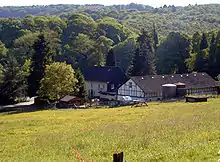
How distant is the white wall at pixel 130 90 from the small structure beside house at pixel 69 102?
409 inches

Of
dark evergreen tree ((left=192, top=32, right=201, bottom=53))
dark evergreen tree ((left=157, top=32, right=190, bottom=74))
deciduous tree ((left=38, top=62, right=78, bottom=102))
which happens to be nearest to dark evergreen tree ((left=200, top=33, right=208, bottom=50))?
dark evergreen tree ((left=192, top=32, right=201, bottom=53))

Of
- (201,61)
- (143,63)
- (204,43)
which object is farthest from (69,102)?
(204,43)

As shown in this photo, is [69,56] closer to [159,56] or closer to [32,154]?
[159,56]

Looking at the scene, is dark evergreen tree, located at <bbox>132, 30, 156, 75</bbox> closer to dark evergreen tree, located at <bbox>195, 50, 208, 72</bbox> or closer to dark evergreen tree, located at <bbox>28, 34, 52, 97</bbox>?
dark evergreen tree, located at <bbox>195, 50, 208, 72</bbox>

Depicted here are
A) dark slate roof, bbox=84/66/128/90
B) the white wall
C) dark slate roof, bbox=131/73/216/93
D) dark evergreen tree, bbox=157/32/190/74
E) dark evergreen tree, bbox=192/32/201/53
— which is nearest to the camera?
dark slate roof, bbox=131/73/216/93

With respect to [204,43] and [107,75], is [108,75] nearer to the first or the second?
[107,75]

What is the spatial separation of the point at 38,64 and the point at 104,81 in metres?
14.7

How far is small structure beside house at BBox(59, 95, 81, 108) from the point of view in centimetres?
5838

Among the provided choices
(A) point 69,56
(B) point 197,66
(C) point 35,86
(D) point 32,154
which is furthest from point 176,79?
(D) point 32,154

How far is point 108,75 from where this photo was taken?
257ft

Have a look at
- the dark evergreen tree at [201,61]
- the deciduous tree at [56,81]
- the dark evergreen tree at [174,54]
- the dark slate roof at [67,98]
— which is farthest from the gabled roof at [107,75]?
the dark slate roof at [67,98]

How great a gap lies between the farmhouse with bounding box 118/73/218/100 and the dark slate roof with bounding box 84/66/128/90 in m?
6.66

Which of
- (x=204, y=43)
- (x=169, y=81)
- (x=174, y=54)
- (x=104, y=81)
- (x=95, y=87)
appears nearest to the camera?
(x=169, y=81)

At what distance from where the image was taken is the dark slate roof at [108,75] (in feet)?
252
